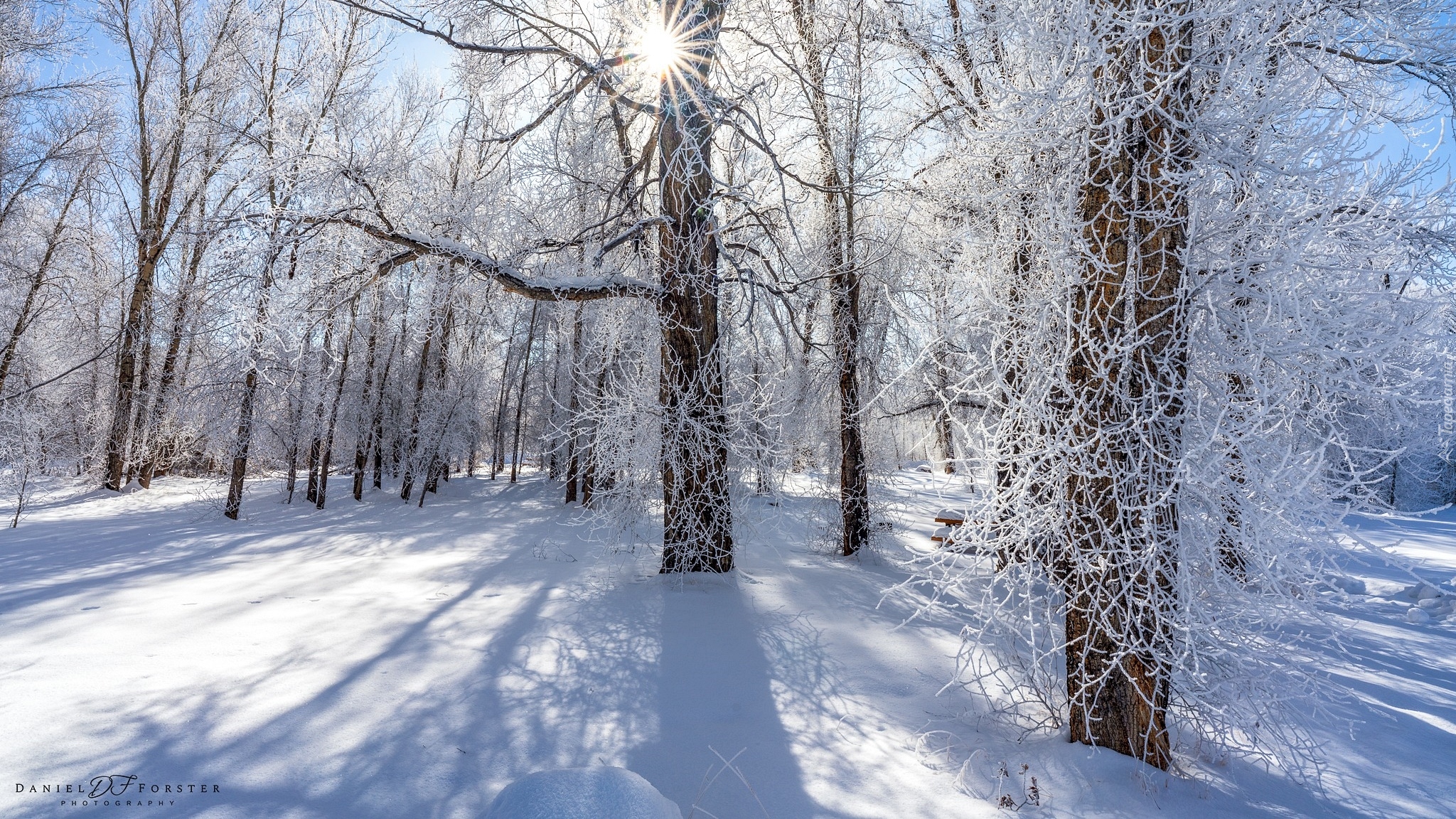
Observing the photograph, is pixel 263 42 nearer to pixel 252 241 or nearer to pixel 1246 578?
pixel 252 241

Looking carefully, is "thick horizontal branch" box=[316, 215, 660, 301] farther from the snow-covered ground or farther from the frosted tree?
the frosted tree

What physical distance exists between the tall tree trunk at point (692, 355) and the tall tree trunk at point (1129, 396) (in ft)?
11.8

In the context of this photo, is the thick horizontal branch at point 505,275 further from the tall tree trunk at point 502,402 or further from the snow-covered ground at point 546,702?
the tall tree trunk at point 502,402

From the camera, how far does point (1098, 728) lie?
2.82m

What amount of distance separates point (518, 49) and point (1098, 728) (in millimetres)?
6632

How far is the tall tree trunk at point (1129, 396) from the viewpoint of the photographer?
2.63 m

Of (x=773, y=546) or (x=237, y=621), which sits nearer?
(x=237, y=621)

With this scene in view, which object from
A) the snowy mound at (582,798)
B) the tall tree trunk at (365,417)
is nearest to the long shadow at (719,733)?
the snowy mound at (582,798)

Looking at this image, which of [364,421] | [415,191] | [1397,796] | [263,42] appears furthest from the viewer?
[364,421]

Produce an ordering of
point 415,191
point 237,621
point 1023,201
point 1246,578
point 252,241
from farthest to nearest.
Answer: point 415,191 < point 252,241 < point 237,621 < point 1023,201 < point 1246,578

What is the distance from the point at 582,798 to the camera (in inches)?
78.3

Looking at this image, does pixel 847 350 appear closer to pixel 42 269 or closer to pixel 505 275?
pixel 505 275

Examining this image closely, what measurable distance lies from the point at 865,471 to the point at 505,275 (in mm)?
5127

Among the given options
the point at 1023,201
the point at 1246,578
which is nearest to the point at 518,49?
the point at 1023,201
